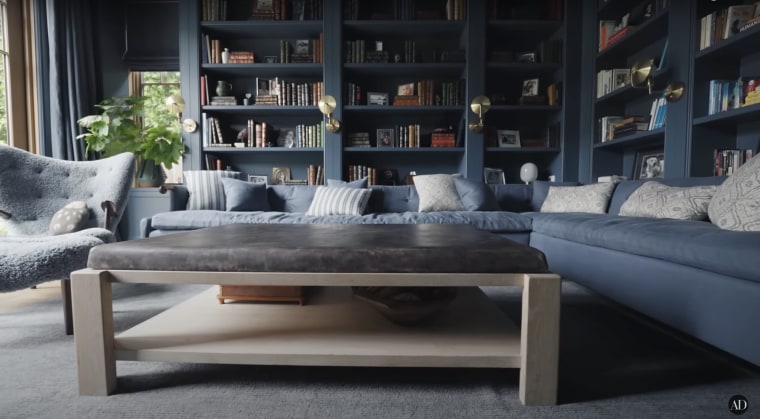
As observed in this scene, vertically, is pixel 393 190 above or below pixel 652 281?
above

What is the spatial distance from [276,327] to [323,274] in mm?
313

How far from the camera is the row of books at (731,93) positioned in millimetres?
2305

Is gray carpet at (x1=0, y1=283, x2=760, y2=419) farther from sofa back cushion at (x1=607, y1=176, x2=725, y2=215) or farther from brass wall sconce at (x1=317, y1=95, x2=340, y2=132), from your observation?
brass wall sconce at (x1=317, y1=95, x2=340, y2=132)

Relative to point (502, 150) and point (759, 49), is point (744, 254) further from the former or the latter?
point (502, 150)

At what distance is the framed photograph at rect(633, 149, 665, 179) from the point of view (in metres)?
3.21

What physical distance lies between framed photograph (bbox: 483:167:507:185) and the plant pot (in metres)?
3.29

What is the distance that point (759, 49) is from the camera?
95.3 inches

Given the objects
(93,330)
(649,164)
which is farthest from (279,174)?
(649,164)

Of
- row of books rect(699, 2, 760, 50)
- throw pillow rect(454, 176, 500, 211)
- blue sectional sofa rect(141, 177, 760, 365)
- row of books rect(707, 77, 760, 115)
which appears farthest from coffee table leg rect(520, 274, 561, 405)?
row of books rect(699, 2, 760, 50)

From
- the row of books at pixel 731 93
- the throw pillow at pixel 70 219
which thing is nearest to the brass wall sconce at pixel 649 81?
the row of books at pixel 731 93

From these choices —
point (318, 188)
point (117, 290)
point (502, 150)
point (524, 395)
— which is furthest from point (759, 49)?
point (117, 290)

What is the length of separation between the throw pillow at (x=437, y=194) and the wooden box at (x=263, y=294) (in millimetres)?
1959

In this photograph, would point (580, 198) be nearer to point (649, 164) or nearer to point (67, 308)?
point (649, 164)

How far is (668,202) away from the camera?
2004mm
